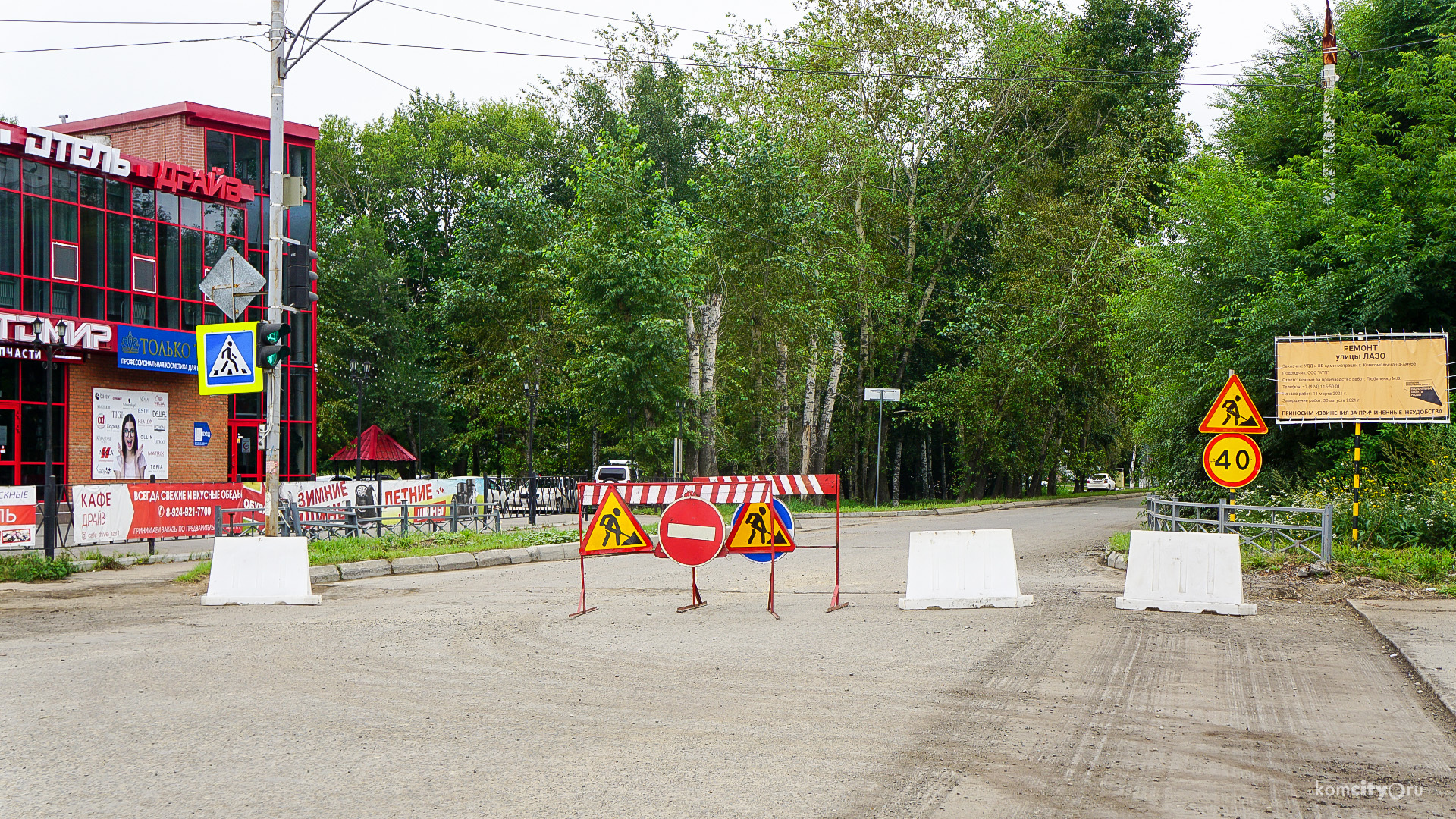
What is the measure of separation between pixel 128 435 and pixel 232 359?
60.9 ft

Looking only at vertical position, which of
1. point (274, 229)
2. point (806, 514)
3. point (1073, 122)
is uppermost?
point (1073, 122)

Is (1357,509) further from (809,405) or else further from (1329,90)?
(809,405)

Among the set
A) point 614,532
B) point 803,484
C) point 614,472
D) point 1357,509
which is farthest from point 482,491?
point 1357,509

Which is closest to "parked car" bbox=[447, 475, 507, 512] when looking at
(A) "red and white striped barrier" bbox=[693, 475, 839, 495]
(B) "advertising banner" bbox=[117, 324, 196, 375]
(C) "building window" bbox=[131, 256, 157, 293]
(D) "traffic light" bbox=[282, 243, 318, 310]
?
(B) "advertising banner" bbox=[117, 324, 196, 375]

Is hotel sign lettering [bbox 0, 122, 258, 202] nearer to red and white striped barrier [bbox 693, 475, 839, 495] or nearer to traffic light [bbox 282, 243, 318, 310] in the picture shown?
traffic light [bbox 282, 243, 318, 310]

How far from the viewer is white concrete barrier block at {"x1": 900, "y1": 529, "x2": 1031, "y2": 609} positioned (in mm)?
11688

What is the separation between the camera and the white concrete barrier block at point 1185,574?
11352mm

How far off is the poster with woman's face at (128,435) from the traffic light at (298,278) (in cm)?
1771

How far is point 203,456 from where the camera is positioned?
106 feet

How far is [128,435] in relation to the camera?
3020 cm

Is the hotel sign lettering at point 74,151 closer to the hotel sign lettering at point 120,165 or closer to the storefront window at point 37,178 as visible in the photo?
the hotel sign lettering at point 120,165

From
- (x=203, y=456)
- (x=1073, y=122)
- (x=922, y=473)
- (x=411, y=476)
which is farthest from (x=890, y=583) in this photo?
(x=411, y=476)

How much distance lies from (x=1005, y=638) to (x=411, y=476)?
2012 inches

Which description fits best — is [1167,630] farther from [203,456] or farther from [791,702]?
[203,456]
